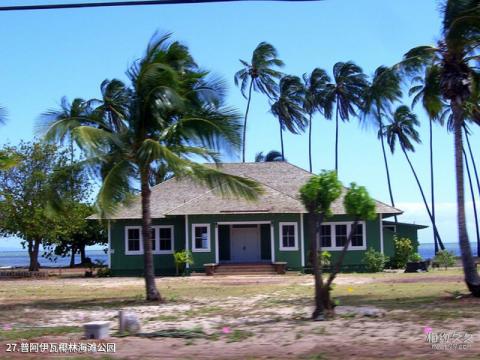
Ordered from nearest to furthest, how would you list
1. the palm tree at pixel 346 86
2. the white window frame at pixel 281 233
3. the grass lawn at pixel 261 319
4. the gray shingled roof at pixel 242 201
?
the grass lawn at pixel 261 319, the gray shingled roof at pixel 242 201, the white window frame at pixel 281 233, the palm tree at pixel 346 86

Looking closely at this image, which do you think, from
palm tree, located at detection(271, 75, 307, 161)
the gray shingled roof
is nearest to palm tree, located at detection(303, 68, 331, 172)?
palm tree, located at detection(271, 75, 307, 161)

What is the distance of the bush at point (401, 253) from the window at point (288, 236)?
5.96 metres

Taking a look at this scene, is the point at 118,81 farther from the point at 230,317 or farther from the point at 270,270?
the point at 270,270

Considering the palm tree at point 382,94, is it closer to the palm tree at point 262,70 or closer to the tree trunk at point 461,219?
the tree trunk at point 461,219

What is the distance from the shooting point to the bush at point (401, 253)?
35147mm

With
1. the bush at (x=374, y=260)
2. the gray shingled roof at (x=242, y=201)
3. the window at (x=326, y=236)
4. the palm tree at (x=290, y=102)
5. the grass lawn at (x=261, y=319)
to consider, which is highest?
the palm tree at (x=290, y=102)

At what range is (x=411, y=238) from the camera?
125ft

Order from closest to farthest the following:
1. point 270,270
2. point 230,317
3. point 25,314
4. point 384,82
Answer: point 230,317 < point 25,314 < point 384,82 < point 270,270

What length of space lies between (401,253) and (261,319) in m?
22.2

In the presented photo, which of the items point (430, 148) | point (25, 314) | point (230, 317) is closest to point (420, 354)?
point (230, 317)

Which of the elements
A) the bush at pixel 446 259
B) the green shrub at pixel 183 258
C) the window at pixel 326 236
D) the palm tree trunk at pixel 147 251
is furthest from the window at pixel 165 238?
the bush at pixel 446 259

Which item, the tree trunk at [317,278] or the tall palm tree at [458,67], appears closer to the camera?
the tree trunk at [317,278]

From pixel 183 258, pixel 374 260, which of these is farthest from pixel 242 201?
pixel 374 260

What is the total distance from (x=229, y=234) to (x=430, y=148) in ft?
102
